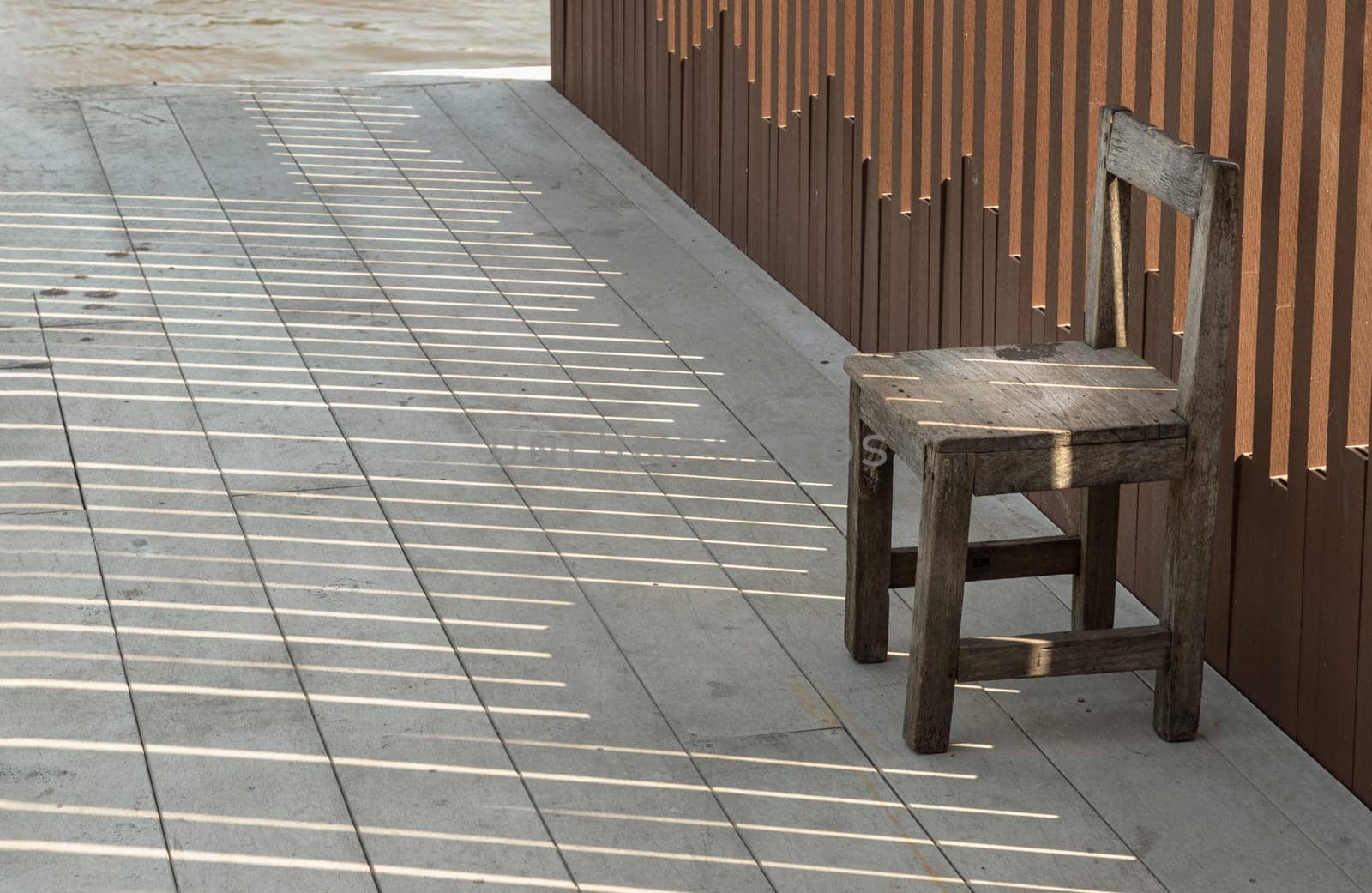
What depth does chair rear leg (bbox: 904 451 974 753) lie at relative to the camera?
8.05 feet

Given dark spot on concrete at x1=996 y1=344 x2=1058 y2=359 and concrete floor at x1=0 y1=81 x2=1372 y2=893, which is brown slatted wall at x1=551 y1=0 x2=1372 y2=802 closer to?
concrete floor at x1=0 y1=81 x2=1372 y2=893

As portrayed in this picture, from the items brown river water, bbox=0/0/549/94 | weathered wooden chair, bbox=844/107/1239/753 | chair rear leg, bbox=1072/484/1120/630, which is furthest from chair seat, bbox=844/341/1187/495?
brown river water, bbox=0/0/549/94

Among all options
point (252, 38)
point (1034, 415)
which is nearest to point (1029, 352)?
point (1034, 415)

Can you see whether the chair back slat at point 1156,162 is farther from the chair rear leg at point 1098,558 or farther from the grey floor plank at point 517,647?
the grey floor plank at point 517,647

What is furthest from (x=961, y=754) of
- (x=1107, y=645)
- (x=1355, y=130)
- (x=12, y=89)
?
(x=12, y=89)

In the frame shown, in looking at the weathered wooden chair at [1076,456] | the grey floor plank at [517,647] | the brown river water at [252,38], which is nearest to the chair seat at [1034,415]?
the weathered wooden chair at [1076,456]

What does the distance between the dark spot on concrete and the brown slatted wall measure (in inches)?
10.2

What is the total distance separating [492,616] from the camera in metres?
3.04

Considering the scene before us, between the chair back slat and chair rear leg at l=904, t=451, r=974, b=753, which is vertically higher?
the chair back slat

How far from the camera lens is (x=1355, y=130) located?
239 centimetres

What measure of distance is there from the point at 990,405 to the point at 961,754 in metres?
0.51

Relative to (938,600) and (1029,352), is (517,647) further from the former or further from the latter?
(1029,352)

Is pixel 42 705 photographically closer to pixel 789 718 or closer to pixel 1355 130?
pixel 789 718

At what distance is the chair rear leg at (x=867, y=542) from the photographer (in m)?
2.77
